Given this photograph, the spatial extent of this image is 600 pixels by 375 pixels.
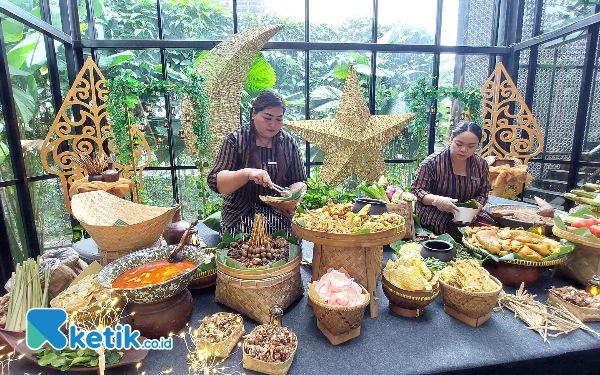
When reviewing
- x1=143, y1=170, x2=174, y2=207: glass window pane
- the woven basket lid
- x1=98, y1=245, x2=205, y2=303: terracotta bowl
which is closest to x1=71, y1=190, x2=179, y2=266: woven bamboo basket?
the woven basket lid

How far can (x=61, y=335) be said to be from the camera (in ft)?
4.47

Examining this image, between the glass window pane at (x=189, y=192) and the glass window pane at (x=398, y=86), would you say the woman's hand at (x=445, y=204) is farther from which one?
the glass window pane at (x=189, y=192)

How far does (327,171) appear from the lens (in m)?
4.17

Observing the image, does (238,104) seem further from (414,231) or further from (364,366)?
(364,366)

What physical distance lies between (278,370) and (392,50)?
4.46 meters

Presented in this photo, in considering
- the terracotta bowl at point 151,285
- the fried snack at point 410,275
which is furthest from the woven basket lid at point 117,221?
the fried snack at point 410,275

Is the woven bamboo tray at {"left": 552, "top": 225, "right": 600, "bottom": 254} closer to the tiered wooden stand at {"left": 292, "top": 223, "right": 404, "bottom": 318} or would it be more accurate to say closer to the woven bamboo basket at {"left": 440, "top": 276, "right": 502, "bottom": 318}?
the woven bamboo basket at {"left": 440, "top": 276, "right": 502, "bottom": 318}

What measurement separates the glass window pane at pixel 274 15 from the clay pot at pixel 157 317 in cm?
390

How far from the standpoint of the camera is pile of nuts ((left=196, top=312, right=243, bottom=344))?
149cm

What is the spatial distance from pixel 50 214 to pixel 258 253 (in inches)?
127

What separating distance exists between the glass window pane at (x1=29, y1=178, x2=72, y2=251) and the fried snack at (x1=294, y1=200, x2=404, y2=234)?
314cm

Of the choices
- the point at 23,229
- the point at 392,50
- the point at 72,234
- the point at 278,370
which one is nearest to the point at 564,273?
the point at 278,370

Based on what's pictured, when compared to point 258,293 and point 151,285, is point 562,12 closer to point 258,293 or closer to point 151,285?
point 258,293

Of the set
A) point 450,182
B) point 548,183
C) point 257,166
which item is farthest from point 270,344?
point 548,183
